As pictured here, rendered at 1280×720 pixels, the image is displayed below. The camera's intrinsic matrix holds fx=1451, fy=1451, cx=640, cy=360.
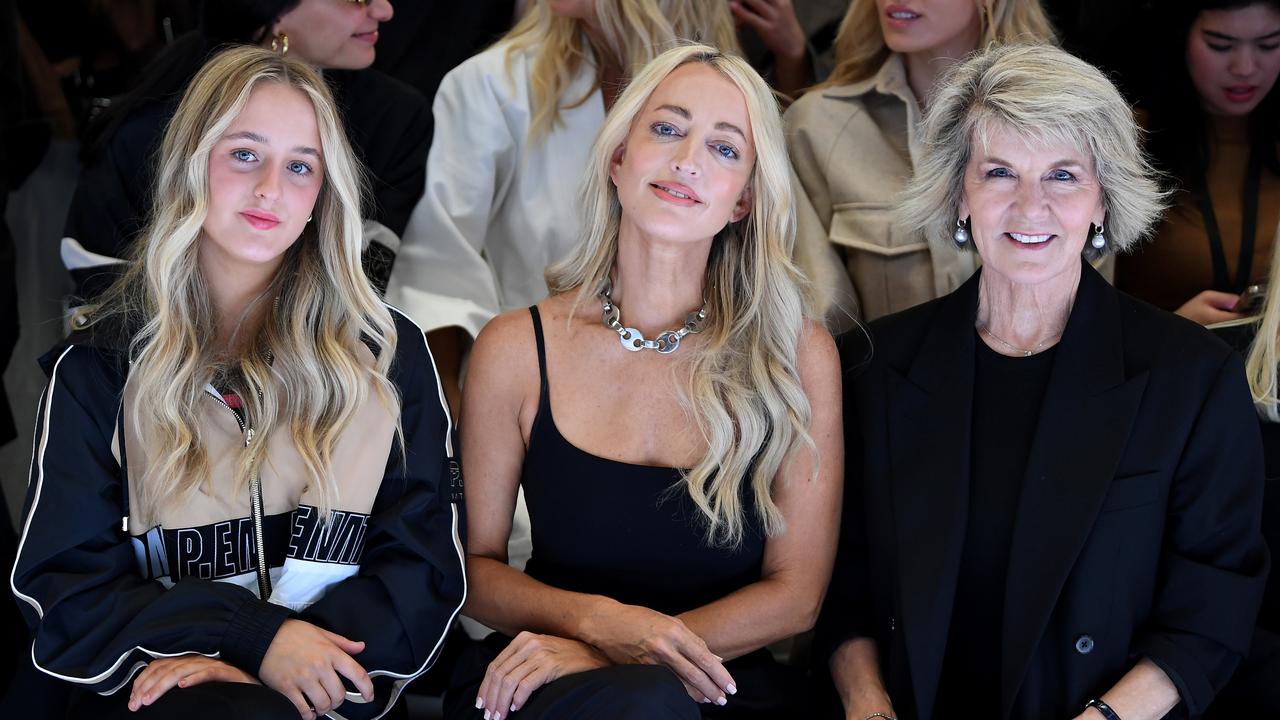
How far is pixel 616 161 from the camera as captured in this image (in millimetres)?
2629

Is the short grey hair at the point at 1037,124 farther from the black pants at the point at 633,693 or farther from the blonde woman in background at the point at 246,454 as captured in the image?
the blonde woman in background at the point at 246,454

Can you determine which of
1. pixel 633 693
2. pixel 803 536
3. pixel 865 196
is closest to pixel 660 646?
pixel 633 693

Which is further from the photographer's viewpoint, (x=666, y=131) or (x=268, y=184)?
(x=666, y=131)

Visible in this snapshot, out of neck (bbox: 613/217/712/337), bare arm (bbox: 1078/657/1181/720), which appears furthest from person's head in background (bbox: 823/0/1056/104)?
bare arm (bbox: 1078/657/1181/720)

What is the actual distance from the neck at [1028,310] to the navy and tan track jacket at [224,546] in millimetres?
961

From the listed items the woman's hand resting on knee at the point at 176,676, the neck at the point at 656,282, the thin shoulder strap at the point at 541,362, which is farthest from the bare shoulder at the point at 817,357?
the woman's hand resting on knee at the point at 176,676

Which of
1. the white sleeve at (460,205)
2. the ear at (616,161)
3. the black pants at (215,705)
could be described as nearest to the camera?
the black pants at (215,705)

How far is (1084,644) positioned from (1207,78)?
4.98 ft

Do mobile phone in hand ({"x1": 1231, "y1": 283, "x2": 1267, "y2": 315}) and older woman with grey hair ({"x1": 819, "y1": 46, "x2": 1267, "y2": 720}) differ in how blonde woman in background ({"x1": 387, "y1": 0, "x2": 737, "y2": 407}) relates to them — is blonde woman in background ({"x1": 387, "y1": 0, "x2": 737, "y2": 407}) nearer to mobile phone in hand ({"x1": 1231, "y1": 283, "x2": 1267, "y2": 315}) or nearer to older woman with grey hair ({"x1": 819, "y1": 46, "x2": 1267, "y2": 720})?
older woman with grey hair ({"x1": 819, "y1": 46, "x2": 1267, "y2": 720})

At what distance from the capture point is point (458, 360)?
3127 millimetres

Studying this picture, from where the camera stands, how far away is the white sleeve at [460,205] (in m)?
3.08

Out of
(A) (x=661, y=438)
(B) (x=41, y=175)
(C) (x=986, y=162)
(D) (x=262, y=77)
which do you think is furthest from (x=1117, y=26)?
(B) (x=41, y=175)

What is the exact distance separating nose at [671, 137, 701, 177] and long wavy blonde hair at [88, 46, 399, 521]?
55 cm

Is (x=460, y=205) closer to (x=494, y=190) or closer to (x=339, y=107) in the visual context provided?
(x=494, y=190)
